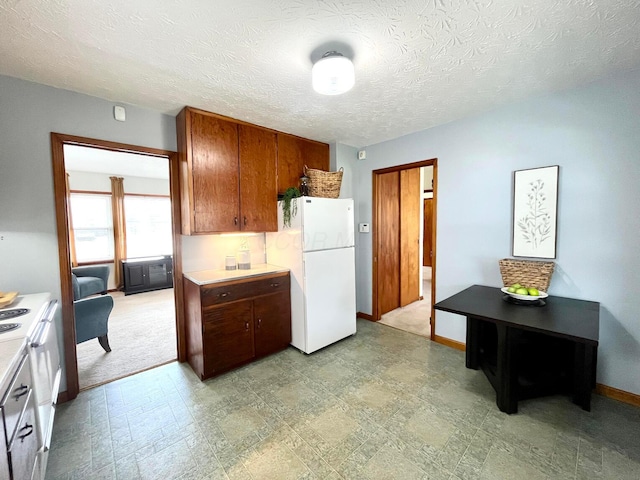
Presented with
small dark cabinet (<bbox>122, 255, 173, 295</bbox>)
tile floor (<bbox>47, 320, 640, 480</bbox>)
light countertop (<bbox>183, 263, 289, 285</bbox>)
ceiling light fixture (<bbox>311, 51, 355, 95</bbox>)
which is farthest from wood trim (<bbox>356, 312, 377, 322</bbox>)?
small dark cabinet (<bbox>122, 255, 173, 295</bbox>)

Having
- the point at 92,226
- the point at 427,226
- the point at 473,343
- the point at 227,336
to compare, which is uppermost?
the point at 92,226

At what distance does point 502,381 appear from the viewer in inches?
76.5

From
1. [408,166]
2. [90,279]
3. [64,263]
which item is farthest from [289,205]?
[90,279]

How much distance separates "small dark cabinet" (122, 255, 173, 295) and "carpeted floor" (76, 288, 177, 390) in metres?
0.86

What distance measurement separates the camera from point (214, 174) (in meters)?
2.57

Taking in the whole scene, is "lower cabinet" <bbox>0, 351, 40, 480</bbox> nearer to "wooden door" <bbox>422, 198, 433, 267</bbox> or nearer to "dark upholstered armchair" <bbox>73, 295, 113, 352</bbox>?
"dark upholstered armchair" <bbox>73, 295, 113, 352</bbox>

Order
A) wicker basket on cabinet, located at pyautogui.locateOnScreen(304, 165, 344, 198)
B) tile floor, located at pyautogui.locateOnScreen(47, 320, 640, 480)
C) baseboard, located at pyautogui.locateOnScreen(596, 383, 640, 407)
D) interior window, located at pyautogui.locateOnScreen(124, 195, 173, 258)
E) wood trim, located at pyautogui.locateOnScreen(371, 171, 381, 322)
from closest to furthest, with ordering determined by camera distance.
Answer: tile floor, located at pyautogui.locateOnScreen(47, 320, 640, 480)
baseboard, located at pyautogui.locateOnScreen(596, 383, 640, 407)
wicker basket on cabinet, located at pyautogui.locateOnScreen(304, 165, 344, 198)
wood trim, located at pyautogui.locateOnScreen(371, 171, 381, 322)
interior window, located at pyautogui.locateOnScreen(124, 195, 173, 258)

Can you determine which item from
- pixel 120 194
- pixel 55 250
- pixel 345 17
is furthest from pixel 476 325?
pixel 120 194

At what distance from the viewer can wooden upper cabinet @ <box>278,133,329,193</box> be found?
3139mm

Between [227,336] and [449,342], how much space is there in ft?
7.83

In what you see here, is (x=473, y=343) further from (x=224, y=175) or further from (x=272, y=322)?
(x=224, y=175)

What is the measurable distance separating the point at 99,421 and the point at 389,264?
3.53 meters

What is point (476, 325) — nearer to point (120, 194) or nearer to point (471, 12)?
point (471, 12)

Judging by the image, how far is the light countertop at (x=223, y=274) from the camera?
7.99 ft
